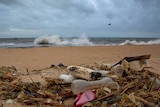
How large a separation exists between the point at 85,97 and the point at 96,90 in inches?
10.9

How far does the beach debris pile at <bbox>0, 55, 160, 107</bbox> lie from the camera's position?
150 inches

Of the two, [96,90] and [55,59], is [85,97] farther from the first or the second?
[55,59]

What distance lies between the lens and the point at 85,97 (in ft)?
12.8

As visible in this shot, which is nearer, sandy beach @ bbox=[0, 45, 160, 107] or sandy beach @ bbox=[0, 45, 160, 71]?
sandy beach @ bbox=[0, 45, 160, 107]

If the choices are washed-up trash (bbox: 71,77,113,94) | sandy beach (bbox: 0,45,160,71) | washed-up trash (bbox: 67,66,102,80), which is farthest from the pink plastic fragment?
sandy beach (bbox: 0,45,160,71)

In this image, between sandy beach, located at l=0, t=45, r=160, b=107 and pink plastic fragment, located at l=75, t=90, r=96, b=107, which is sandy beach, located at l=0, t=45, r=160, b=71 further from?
pink plastic fragment, located at l=75, t=90, r=96, b=107

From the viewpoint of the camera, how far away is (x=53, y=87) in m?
4.77

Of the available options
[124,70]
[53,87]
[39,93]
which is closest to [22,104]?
[39,93]

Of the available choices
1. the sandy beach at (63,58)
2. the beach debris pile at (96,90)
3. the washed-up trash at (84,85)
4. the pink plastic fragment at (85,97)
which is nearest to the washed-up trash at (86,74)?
the beach debris pile at (96,90)

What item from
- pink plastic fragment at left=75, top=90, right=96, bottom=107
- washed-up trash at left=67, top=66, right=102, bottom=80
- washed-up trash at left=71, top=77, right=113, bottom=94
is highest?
washed-up trash at left=67, top=66, right=102, bottom=80

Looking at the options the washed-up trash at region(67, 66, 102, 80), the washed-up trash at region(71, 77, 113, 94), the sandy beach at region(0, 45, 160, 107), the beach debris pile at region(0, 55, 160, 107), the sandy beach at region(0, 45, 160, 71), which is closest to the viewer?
the beach debris pile at region(0, 55, 160, 107)

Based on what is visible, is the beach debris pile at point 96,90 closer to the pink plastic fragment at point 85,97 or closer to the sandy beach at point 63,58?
the pink plastic fragment at point 85,97

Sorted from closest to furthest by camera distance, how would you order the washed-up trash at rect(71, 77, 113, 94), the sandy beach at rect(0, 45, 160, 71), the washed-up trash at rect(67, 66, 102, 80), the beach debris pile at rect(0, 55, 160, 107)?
the beach debris pile at rect(0, 55, 160, 107)
the washed-up trash at rect(71, 77, 113, 94)
the washed-up trash at rect(67, 66, 102, 80)
the sandy beach at rect(0, 45, 160, 71)

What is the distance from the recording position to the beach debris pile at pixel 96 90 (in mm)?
3816
